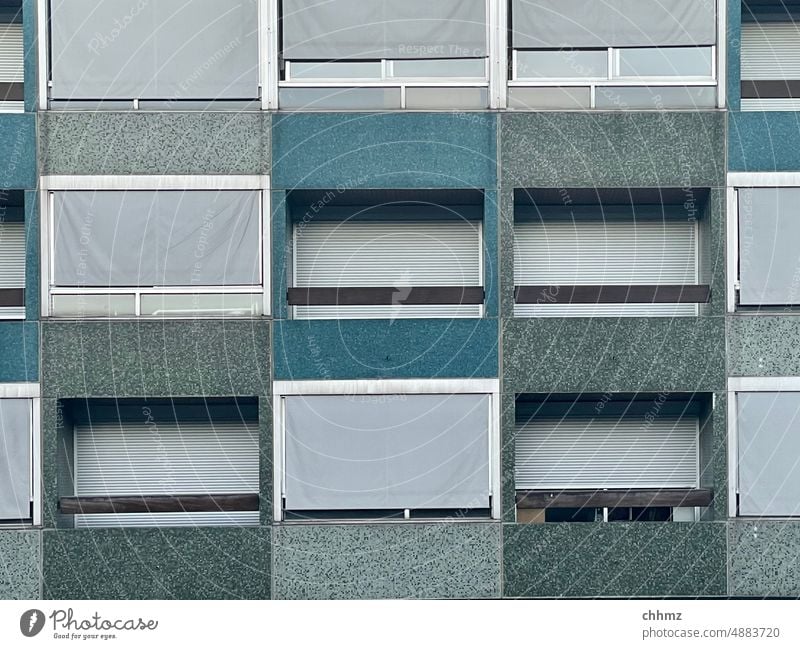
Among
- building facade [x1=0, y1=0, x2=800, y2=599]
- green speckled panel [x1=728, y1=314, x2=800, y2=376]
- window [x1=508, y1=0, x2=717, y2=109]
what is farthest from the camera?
window [x1=508, y1=0, x2=717, y2=109]

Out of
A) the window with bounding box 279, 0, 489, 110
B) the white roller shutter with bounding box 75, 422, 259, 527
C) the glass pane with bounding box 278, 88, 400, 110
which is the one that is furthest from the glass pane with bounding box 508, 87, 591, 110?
the white roller shutter with bounding box 75, 422, 259, 527

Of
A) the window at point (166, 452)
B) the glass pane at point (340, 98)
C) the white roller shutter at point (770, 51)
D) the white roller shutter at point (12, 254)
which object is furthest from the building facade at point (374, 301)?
the white roller shutter at point (770, 51)

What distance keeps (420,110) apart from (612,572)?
22.1 feet

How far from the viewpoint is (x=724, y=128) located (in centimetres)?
1466

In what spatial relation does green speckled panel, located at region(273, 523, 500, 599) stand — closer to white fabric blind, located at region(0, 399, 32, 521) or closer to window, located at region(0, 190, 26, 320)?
white fabric blind, located at region(0, 399, 32, 521)

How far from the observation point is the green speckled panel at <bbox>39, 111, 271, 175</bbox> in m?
14.6

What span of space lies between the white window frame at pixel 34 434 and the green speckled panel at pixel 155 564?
382mm

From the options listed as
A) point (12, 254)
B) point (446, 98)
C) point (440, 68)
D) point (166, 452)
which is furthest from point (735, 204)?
point (12, 254)

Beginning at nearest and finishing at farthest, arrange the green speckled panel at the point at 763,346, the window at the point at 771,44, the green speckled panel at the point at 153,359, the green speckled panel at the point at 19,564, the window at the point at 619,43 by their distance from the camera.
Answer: the green speckled panel at the point at 19,564 → the green speckled panel at the point at 153,359 → the green speckled panel at the point at 763,346 → the window at the point at 619,43 → the window at the point at 771,44

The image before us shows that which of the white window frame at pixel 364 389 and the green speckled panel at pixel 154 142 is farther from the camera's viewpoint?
the green speckled panel at pixel 154 142

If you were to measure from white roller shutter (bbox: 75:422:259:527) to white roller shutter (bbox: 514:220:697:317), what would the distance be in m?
4.68

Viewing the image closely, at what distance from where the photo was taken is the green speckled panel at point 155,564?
46.6ft

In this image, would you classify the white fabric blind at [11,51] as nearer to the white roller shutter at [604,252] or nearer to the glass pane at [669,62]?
the white roller shutter at [604,252]
